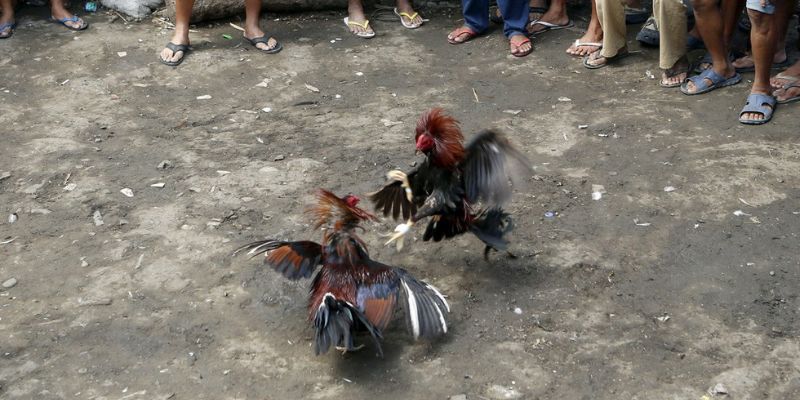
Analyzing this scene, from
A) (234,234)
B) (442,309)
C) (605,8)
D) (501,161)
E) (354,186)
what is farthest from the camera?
(605,8)

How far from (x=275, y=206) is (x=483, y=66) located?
2.45 metres

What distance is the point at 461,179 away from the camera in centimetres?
385

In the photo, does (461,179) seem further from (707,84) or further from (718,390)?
(707,84)

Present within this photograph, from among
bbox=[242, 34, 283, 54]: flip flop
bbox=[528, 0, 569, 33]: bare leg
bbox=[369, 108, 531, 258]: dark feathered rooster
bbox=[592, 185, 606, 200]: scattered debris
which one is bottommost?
bbox=[242, 34, 283, 54]: flip flop

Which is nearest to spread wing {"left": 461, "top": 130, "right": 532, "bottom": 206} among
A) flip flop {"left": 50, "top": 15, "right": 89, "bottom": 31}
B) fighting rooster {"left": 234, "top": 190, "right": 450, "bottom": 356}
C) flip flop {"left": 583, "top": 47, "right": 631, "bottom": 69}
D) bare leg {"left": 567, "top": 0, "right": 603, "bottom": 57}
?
fighting rooster {"left": 234, "top": 190, "right": 450, "bottom": 356}

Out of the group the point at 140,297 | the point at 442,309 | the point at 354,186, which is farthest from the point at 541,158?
the point at 140,297

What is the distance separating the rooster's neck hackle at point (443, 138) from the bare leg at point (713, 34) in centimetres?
263

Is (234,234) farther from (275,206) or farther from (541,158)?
(541,158)

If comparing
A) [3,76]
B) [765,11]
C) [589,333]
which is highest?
[765,11]

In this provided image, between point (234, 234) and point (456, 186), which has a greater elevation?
point (456, 186)

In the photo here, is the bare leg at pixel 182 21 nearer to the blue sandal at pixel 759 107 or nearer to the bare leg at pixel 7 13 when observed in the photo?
the bare leg at pixel 7 13

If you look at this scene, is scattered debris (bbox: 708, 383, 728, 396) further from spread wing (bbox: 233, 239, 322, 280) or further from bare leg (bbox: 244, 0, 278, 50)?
bare leg (bbox: 244, 0, 278, 50)

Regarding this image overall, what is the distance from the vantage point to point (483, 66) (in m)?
6.48

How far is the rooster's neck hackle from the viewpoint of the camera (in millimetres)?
3748
